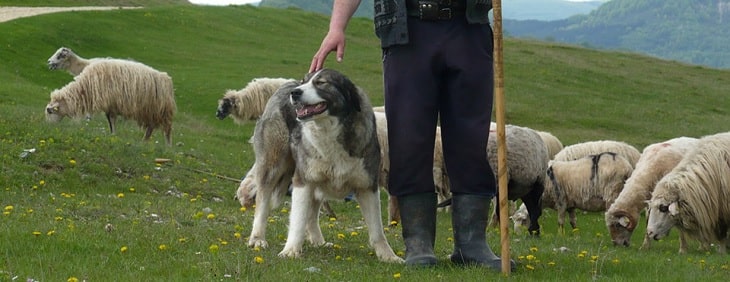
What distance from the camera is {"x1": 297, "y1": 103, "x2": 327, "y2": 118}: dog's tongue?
23.9ft

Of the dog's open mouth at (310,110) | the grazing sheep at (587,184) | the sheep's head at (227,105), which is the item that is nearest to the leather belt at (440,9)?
the dog's open mouth at (310,110)

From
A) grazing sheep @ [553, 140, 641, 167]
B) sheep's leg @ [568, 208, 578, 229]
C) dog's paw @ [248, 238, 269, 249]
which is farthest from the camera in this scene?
grazing sheep @ [553, 140, 641, 167]

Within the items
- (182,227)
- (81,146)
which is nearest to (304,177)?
(182,227)

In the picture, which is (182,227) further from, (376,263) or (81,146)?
(81,146)

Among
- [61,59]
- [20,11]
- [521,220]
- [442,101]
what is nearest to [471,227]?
[442,101]

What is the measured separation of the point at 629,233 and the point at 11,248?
27.8ft

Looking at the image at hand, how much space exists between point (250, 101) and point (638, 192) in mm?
12459

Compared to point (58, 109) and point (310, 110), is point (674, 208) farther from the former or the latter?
point (58, 109)

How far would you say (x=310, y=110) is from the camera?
7281 millimetres

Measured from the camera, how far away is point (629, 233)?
→ 42.8 ft

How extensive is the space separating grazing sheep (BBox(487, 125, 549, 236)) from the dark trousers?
4640 mm

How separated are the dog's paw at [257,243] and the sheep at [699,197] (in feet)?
19.3

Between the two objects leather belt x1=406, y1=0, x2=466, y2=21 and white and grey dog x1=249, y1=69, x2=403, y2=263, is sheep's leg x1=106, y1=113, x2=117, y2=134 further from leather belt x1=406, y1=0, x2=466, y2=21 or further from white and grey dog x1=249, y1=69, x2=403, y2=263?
leather belt x1=406, y1=0, x2=466, y2=21

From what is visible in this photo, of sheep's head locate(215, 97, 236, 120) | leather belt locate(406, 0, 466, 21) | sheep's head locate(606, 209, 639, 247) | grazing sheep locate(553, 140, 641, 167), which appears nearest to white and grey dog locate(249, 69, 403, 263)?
leather belt locate(406, 0, 466, 21)
